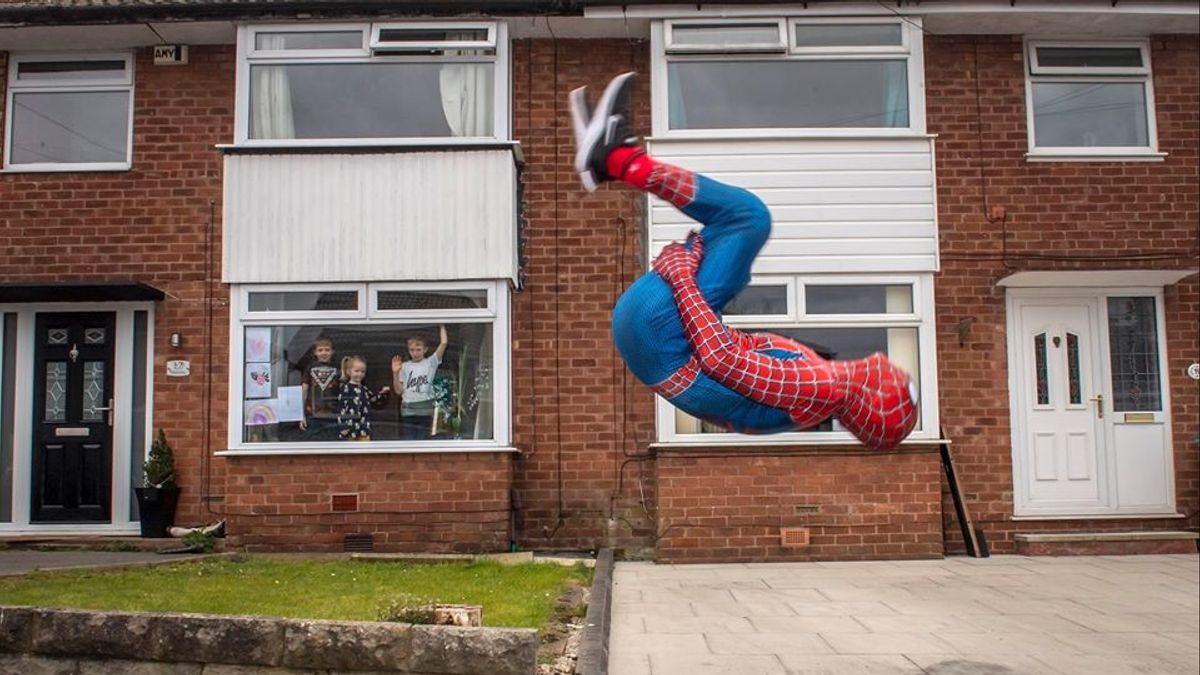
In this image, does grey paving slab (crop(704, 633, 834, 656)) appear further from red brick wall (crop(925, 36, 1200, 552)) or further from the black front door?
the black front door

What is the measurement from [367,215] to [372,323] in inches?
35.8

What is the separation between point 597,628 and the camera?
5738mm

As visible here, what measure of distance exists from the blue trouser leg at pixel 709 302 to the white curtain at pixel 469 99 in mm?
7042

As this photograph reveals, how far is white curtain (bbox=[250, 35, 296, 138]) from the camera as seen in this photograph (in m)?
9.48

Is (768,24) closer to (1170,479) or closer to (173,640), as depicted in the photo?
(1170,479)

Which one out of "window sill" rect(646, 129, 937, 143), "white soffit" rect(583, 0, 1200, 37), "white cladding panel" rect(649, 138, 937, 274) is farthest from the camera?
"window sill" rect(646, 129, 937, 143)

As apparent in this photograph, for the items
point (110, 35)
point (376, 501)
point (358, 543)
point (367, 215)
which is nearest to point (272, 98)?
point (367, 215)

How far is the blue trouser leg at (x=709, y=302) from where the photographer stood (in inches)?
105

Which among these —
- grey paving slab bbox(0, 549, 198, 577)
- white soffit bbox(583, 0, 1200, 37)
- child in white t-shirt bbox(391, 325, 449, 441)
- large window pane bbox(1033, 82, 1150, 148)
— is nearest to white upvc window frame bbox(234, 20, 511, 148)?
white soffit bbox(583, 0, 1200, 37)

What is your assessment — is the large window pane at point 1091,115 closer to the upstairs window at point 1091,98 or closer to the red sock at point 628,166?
the upstairs window at point 1091,98

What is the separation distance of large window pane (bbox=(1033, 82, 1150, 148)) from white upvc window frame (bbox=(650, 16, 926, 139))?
1469 millimetres

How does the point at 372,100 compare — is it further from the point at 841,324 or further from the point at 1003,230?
the point at 1003,230

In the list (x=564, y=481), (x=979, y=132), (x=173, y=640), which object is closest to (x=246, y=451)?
(x=564, y=481)

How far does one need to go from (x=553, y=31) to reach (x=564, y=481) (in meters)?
3.97
